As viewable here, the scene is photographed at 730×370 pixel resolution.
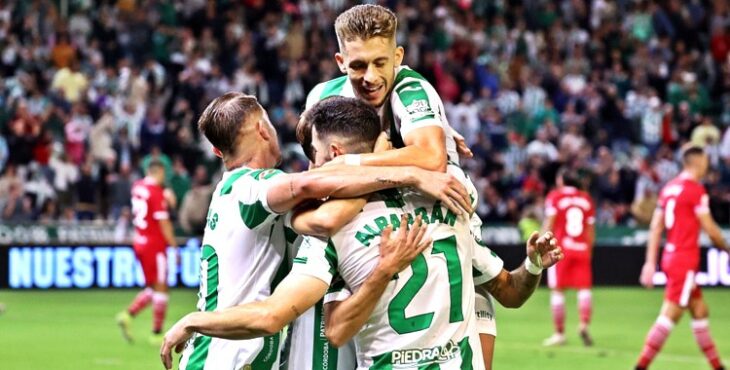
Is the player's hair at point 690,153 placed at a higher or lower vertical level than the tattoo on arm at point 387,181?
lower

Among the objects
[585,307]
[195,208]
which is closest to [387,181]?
[585,307]

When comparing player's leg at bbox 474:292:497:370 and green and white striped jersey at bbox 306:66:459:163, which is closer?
green and white striped jersey at bbox 306:66:459:163

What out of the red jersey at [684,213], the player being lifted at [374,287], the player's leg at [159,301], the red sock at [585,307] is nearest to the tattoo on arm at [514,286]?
the player being lifted at [374,287]

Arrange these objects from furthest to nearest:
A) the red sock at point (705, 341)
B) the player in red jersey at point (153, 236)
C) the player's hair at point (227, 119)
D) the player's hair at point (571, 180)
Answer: the player in red jersey at point (153, 236), the player's hair at point (571, 180), the red sock at point (705, 341), the player's hair at point (227, 119)

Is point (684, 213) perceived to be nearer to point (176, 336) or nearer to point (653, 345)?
point (653, 345)

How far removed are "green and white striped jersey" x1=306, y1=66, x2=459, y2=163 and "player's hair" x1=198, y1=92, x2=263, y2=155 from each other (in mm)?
238

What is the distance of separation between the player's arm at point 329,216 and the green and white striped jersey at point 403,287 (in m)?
0.03

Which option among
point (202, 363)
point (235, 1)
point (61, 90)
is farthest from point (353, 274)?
point (235, 1)

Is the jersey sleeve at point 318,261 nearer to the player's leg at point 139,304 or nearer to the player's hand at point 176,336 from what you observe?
the player's hand at point 176,336

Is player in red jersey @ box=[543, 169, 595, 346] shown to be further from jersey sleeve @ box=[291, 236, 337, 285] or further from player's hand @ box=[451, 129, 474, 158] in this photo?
jersey sleeve @ box=[291, 236, 337, 285]

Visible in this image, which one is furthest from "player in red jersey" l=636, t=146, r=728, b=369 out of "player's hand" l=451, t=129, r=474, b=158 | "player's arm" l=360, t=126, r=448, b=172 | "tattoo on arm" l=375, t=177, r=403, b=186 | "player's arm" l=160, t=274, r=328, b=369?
"player's arm" l=160, t=274, r=328, b=369

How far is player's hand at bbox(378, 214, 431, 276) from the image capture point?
404 centimetres

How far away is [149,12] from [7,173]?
16.9 feet

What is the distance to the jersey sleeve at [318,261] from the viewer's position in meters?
4.01
